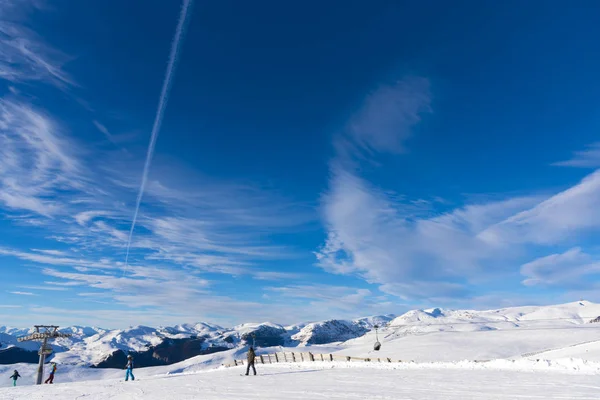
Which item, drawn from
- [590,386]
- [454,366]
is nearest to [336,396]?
[590,386]

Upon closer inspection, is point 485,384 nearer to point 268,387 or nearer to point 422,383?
point 422,383

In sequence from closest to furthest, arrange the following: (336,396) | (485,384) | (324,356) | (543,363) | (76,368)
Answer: (336,396) → (485,384) → (543,363) → (324,356) → (76,368)

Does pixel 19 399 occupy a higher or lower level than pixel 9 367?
higher

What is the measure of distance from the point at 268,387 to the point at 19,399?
11.5m

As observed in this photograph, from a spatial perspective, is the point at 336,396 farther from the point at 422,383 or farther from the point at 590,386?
the point at 590,386

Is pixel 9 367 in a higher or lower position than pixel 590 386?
lower

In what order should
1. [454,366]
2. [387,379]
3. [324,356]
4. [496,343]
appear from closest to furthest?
[387,379] → [454,366] → [324,356] → [496,343]

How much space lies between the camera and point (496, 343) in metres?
81.2

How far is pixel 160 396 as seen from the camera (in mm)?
16328

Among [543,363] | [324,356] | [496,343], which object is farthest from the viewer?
[496,343]

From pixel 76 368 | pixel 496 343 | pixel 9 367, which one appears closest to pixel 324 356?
pixel 496 343

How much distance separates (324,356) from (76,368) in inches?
4499

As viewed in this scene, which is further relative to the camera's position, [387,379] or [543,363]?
[543,363]

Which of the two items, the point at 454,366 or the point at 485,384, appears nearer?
the point at 485,384
